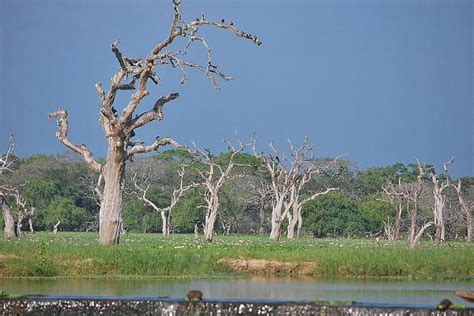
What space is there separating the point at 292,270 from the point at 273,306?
11.4 meters

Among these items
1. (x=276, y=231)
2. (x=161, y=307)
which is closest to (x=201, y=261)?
(x=161, y=307)

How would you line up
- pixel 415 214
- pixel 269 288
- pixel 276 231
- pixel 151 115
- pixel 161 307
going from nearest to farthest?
1. pixel 161 307
2. pixel 269 288
3. pixel 151 115
4. pixel 415 214
5. pixel 276 231

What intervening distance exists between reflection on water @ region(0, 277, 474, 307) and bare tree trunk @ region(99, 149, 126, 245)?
25.1ft

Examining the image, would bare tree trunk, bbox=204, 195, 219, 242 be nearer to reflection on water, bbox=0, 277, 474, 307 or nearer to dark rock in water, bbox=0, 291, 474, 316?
reflection on water, bbox=0, 277, 474, 307

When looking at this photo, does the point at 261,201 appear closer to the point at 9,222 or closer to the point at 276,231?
the point at 276,231

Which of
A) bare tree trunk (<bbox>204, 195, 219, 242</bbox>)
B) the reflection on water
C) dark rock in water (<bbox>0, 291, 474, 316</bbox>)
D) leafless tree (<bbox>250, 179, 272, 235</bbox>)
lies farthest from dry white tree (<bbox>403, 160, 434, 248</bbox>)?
dark rock in water (<bbox>0, 291, 474, 316</bbox>)

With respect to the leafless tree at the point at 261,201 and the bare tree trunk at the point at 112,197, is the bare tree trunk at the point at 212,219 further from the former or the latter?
the leafless tree at the point at 261,201

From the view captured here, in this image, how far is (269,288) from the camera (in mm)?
26703

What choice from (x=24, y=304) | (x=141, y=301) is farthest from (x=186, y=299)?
(x=24, y=304)

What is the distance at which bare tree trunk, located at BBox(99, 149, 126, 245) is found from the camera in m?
35.9

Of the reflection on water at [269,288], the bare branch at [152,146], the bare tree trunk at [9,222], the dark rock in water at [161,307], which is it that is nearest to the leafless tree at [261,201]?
the bare tree trunk at [9,222]

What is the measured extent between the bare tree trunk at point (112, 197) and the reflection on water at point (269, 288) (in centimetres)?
766

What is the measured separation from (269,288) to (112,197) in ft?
35.8

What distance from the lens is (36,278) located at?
93.7 ft
